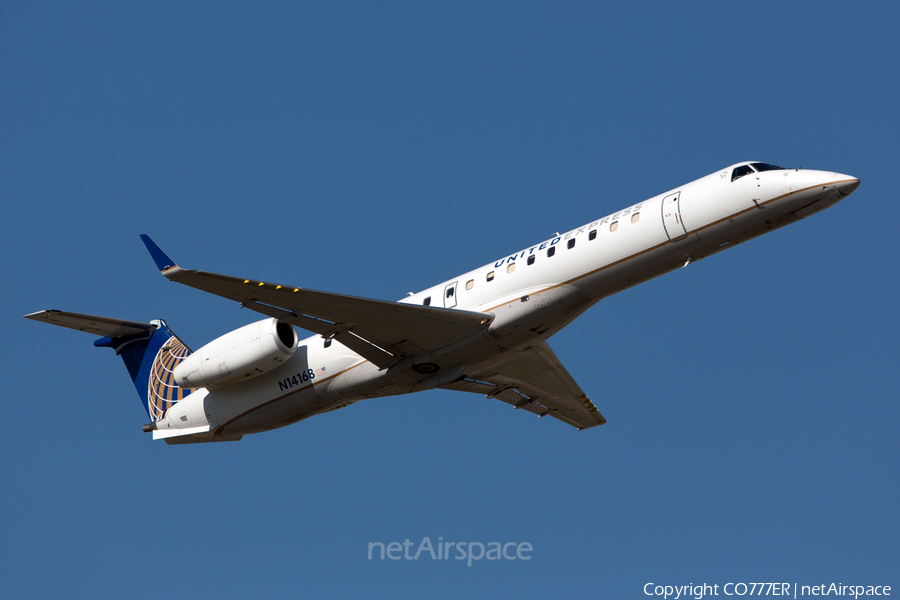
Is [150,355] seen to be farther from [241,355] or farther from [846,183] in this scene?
[846,183]

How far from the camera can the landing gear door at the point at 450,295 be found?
18641 mm

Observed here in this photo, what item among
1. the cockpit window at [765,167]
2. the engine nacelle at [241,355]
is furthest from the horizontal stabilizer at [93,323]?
the cockpit window at [765,167]

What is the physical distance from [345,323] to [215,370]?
374 centimetres

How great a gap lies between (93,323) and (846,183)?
16329 mm

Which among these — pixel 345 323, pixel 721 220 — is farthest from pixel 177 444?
pixel 721 220

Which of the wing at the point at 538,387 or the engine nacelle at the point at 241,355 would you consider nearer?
the engine nacelle at the point at 241,355

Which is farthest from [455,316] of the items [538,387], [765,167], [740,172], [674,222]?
[765,167]

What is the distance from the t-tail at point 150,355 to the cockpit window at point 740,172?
43.2 ft

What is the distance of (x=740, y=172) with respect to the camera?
16.9m

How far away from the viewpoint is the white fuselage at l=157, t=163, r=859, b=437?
54.4 feet

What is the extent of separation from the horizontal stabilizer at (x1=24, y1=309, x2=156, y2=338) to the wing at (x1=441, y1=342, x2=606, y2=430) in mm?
8366

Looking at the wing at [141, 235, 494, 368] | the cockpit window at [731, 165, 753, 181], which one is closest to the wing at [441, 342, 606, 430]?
the wing at [141, 235, 494, 368]

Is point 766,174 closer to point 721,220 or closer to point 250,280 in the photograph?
point 721,220

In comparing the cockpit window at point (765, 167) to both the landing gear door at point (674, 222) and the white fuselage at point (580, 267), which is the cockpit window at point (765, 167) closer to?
the white fuselage at point (580, 267)
